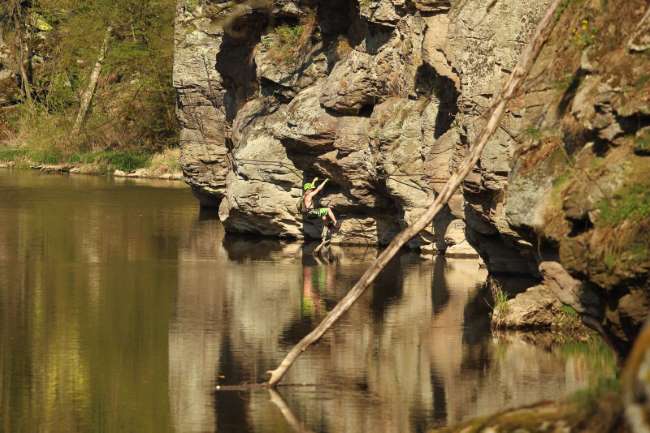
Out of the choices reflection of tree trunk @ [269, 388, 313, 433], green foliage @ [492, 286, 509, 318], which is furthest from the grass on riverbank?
reflection of tree trunk @ [269, 388, 313, 433]

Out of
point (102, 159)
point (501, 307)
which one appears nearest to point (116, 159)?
point (102, 159)

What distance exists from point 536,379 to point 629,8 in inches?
205

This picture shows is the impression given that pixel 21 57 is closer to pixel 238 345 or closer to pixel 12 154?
pixel 12 154

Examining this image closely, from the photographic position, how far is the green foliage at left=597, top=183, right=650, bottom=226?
12961mm

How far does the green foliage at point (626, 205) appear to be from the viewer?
510 inches

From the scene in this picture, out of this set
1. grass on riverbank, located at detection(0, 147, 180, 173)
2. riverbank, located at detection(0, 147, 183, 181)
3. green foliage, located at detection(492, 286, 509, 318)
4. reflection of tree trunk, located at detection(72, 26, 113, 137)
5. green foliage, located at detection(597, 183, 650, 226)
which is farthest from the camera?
reflection of tree trunk, located at detection(72, 26, 113, 137)

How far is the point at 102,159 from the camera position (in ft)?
211

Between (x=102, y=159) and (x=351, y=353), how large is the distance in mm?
45800

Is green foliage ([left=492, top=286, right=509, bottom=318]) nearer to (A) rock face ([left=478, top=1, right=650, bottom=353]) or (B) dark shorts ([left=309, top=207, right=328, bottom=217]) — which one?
(A) rock face ([left=478, top=1, right=650, bottom=353])

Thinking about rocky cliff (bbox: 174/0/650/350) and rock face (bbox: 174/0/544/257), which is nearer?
rocky cliff (bbox: 174/0/650/350)

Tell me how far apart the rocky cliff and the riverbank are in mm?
14860

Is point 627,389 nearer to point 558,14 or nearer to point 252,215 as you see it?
point 558,14

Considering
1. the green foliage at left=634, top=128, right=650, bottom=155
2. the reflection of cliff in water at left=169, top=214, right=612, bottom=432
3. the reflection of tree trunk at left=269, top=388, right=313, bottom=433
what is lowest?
the reflection of tree trunk at left=269, top=388, right=313, bottom=433

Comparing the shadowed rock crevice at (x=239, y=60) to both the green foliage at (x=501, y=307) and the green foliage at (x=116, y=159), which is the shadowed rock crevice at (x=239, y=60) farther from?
the green foliage at (x=116, y=159)
